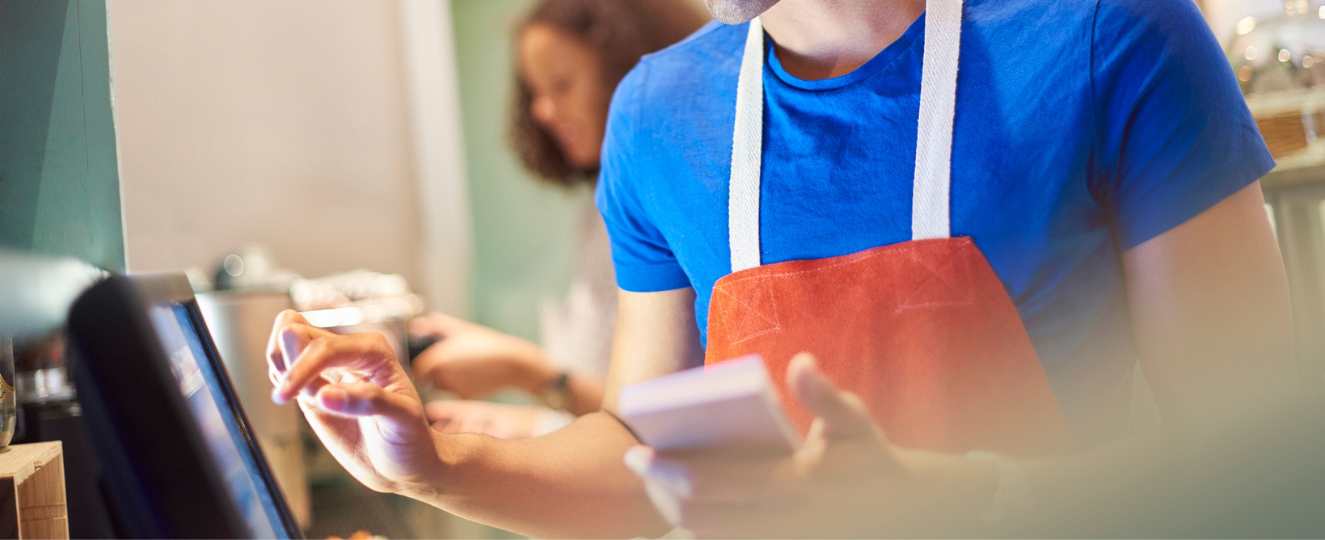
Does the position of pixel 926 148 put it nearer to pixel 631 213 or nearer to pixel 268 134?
pixel 631 213

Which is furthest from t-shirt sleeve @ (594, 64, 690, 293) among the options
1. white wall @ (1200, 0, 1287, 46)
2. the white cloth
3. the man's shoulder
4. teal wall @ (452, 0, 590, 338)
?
teal wall @ (452, 0, 590, 338)

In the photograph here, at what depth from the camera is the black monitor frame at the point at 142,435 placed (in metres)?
0.44

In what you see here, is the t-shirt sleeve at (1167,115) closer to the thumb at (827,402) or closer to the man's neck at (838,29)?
the man's neck at (838,29)

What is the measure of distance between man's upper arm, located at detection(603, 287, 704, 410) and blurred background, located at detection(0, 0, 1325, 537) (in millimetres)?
509

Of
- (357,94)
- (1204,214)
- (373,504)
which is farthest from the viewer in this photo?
(357,94)

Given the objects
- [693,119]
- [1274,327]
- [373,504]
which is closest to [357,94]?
[373,504]

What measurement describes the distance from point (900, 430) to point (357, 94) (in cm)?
251

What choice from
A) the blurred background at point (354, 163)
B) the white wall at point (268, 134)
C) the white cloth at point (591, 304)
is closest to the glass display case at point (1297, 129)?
the blurred background at point (354, 163)

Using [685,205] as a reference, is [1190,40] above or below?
above

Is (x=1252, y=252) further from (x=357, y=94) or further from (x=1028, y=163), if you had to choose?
(x=357, y=94)

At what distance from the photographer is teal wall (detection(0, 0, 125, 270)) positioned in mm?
646

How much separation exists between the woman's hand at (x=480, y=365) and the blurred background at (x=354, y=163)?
385 millimetres

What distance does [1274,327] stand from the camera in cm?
67

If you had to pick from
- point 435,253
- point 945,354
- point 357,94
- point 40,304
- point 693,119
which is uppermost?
point 357,94
